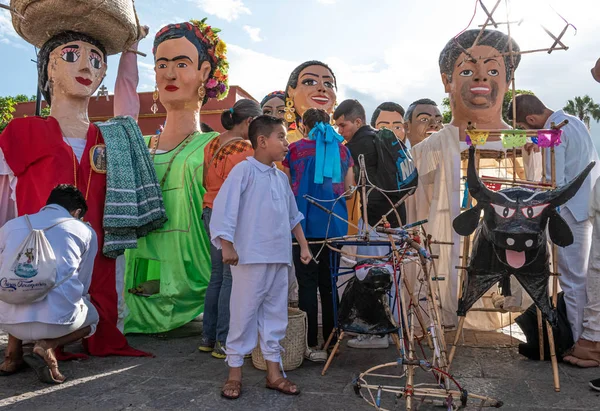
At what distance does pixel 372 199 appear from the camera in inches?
167

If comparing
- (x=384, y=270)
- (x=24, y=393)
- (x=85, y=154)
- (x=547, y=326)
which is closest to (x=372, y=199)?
(x=384, y=270)

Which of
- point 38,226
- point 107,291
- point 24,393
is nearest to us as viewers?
point 24,393

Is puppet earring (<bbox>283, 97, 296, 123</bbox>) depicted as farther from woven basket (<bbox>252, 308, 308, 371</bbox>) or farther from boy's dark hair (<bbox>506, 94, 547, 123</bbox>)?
woven basket (<bbox>252, 308, 308, 371</bbox>)

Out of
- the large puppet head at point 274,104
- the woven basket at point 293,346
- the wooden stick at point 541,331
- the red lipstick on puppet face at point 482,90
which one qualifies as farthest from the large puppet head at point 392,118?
the woven basket at point 293,346

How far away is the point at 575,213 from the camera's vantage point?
3824mm

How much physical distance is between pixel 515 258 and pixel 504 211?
32 cm

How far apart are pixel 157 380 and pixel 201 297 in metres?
1.41

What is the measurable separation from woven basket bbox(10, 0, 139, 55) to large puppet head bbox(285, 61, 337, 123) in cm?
163

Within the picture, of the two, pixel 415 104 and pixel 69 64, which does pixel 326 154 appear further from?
pixel 415 104

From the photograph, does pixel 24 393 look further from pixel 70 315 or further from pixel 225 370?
pixel 225 370

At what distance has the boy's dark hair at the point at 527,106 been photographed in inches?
169

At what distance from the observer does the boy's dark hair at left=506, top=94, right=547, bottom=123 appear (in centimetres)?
428

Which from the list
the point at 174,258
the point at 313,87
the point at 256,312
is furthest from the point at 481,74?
the point at 174,258

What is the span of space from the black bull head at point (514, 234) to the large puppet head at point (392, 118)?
11.9 feet
